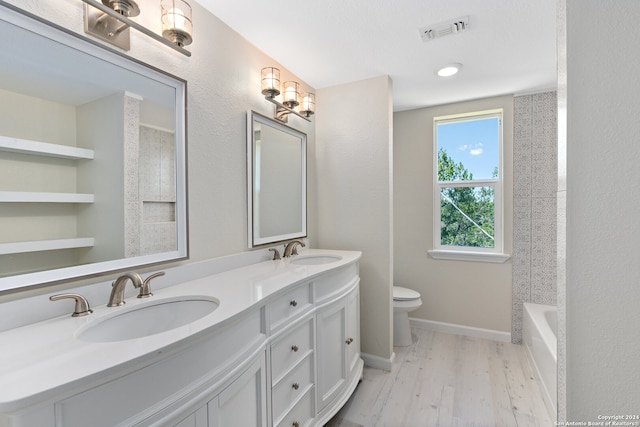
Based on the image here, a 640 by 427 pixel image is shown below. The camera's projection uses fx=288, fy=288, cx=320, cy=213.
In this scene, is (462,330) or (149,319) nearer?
(149,319)

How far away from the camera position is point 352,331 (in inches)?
76.9

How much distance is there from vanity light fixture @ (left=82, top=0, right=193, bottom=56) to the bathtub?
7.51ft

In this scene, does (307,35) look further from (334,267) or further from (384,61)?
(334,267)

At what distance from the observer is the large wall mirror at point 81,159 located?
88 centimetres

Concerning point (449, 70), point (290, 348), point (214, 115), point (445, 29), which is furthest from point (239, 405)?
point (449, 70)

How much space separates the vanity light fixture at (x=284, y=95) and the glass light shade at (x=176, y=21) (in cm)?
61

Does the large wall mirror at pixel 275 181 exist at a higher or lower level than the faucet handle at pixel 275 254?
higher

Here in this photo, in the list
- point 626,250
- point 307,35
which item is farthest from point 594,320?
point 307,35

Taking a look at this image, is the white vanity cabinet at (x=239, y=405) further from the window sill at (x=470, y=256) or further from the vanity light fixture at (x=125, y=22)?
the window sill at (x=470, y=256)

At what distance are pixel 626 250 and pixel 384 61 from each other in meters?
1.76

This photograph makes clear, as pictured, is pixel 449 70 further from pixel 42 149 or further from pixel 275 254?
pixel 42 149

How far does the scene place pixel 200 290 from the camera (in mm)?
1238

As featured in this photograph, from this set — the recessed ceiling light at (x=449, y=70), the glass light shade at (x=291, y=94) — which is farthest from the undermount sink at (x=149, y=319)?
the recessed ceiling light at (x=449, y=70)

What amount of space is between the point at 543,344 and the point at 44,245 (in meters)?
2.77
